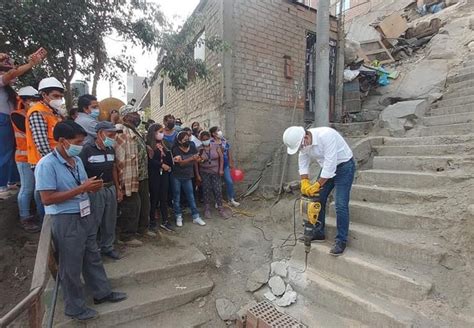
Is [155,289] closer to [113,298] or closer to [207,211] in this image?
[113,298]

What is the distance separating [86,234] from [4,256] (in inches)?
57.8

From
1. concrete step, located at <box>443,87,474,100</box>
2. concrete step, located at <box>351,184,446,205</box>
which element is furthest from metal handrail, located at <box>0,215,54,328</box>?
concrete step, located at <box>443,87,474,100</box>

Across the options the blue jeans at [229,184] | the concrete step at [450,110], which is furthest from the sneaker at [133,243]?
the concrete step at [450,110]

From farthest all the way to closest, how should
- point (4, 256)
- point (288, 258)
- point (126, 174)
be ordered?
point (288, 258), point (126, 174), point (4, 256)

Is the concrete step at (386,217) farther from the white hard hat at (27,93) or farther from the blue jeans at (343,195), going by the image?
the white hard hat at (27,93)

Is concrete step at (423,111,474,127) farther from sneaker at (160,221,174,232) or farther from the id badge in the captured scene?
the id badge

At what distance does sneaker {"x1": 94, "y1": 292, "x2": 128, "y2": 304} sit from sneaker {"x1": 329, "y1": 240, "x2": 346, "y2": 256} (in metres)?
2.36

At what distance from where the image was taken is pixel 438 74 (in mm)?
7355

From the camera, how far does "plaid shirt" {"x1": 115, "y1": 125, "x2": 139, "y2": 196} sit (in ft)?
11.9

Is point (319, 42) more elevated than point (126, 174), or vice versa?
point (319, 42)

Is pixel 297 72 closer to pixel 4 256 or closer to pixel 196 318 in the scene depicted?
pixel 196 318

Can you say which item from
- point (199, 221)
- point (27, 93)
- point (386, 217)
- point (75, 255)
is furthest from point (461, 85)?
point (27, 93)

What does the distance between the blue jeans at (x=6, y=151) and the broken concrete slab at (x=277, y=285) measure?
3620mm

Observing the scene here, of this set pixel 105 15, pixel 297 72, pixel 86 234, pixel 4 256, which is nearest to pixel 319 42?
pixel 297 72
